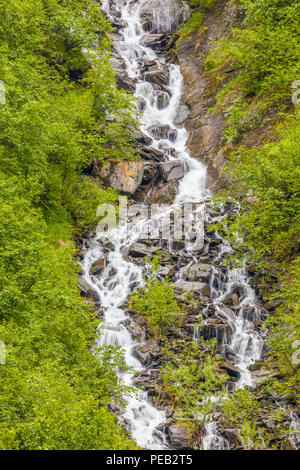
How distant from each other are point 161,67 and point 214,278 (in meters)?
25.1

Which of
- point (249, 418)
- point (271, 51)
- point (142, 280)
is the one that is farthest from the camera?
point (271, 51)

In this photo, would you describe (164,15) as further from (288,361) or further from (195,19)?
(288,361)

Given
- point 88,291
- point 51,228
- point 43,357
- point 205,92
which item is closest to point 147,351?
point 88,291

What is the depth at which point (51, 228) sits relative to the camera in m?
19.9

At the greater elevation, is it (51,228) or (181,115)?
(181,115)

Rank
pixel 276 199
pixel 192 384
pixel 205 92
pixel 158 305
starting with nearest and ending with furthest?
1. pixel 192 384
2. pixel 158 305
3. pixel 276 199
4. pixel 205 92

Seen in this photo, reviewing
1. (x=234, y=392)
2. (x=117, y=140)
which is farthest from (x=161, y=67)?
(x=234, y=392)

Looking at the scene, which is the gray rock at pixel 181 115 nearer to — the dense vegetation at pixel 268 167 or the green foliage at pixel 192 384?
the dense vegetation at pixel 268 167

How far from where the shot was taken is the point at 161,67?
36.8 m

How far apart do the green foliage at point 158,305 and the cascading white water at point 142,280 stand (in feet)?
3.14

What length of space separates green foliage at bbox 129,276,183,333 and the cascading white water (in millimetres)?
959

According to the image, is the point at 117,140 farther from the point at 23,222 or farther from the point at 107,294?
the point at 23,222

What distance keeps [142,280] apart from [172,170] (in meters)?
10.1

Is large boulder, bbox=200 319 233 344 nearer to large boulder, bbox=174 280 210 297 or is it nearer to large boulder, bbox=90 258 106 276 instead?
large boulder, bbox=174 280 210 297
